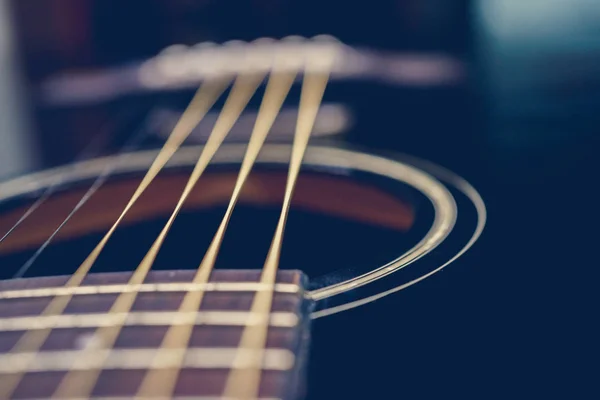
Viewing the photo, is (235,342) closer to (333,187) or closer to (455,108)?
(333,187)

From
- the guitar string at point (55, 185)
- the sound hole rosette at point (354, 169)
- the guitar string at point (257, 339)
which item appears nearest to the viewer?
the guitar string at point (257, 339)

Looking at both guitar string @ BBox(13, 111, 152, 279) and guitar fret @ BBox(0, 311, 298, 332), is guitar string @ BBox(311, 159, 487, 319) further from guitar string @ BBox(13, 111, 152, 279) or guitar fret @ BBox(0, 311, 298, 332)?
guitar string @ BBox(13, 111, 152, 279)

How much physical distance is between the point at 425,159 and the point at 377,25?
0.47m

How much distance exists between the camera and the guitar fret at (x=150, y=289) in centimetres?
44

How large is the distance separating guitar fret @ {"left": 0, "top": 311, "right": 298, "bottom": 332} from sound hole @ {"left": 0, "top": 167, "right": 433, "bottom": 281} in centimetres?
17

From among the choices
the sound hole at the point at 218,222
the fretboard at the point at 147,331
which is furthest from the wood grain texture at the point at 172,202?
the fretboard at the point at 147,331

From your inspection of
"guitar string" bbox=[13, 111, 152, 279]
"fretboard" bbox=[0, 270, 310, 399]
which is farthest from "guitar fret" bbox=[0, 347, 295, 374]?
"guitar string" bbox=[13, 111, 152, 279]

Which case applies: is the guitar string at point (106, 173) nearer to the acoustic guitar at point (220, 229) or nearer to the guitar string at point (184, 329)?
the acoustic guitar at point (220, 229)

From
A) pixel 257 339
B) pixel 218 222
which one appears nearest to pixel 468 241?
pixel 257 339

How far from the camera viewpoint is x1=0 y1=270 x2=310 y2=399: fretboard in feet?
1.20

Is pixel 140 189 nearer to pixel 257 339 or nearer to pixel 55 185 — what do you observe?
pixel 55 185

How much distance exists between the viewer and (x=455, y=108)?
76 cm

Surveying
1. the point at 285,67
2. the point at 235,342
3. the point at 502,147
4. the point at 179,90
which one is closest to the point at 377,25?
the point at 285,67

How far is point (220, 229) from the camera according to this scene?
1.74 ft
